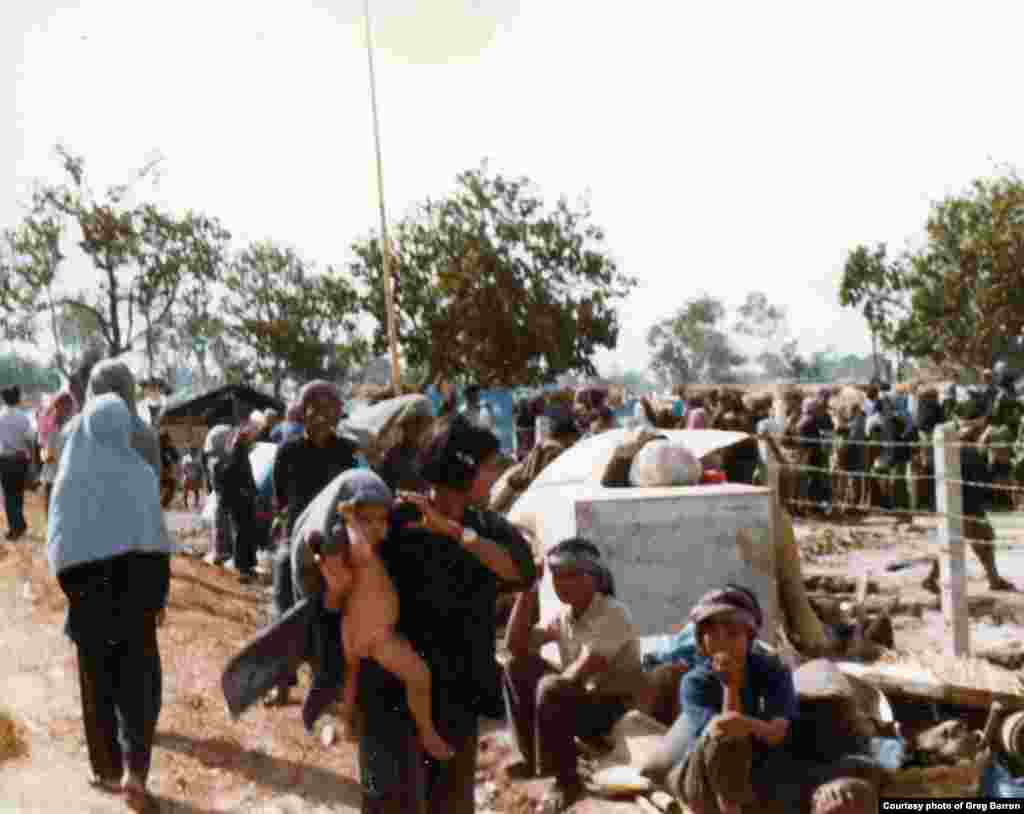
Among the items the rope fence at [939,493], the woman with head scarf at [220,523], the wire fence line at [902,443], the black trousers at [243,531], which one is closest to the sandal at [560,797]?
the rope fence at [939,493]

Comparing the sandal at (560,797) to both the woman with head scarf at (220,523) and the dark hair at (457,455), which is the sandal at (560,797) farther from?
the woman with head scarf at (220,523)

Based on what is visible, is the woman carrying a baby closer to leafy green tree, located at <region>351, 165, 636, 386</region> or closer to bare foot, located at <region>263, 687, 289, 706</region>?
bare foot, located at <region>263, 687, 289, 706</region>

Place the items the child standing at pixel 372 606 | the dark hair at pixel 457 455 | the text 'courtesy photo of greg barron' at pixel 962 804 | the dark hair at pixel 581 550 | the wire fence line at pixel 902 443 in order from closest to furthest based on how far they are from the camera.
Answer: the child standing at pixel 372 606
the dark hair at pixel 457 455
the text 'courtesy photo of greg barron' at pixel 962 804
the dark hair at pixel 581 550
the wire fence line at pixel 902 443

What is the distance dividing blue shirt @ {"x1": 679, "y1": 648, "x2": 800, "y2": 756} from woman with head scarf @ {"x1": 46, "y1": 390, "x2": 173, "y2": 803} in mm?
2044

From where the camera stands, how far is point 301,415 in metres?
5.63

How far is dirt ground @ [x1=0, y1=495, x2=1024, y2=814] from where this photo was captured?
4.94 metres

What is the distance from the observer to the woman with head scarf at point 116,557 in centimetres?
457

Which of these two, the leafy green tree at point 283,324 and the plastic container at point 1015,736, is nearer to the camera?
the plastic container at point 1015,736

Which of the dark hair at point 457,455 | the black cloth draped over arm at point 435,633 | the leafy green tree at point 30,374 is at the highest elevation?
the dark hair at point 457,455

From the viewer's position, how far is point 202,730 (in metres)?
5.80

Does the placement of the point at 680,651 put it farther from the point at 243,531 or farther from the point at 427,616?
the point at 243,531

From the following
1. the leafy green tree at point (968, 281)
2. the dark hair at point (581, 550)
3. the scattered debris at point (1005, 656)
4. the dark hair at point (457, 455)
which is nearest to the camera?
the dark hair at point (457, 455)

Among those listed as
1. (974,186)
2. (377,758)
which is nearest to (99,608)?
(377,758)

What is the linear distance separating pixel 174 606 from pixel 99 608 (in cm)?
401
